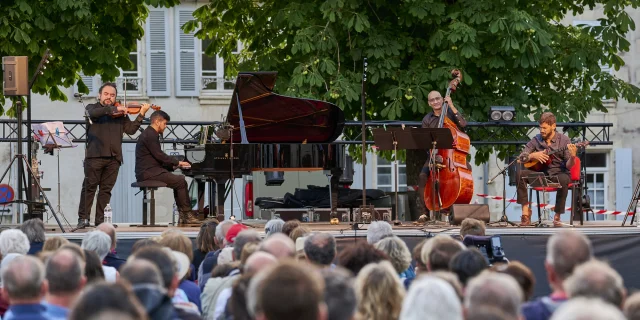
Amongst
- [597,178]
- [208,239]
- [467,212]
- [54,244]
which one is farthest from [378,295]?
[597,178]

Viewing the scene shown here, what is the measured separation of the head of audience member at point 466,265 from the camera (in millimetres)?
6168

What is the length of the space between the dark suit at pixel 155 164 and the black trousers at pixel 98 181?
34cm

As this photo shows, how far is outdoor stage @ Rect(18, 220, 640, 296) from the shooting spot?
41.0ft

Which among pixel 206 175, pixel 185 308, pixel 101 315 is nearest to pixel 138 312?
pixel 101 315

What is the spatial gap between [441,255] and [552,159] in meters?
7.14

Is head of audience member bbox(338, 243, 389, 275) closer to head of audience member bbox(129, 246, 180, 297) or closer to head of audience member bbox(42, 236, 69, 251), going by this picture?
head of audience member bbox(129, 246, 180, 297)

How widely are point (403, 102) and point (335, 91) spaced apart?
3.80 feet

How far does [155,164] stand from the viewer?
1381 centimetres

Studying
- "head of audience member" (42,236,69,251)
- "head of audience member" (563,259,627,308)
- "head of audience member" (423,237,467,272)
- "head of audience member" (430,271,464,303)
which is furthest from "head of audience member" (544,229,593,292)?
"head of audience member" (42,236,69,251)

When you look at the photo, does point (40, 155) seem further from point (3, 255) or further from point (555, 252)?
point (555, 252)

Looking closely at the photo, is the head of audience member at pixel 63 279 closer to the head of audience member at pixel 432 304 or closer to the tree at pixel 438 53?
the head of audience member at pixel 432 304

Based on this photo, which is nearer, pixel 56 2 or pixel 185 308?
pixel 185 308

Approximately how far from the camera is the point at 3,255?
7.84 metres

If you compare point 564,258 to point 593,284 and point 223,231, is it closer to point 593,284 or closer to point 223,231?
point 593,284
